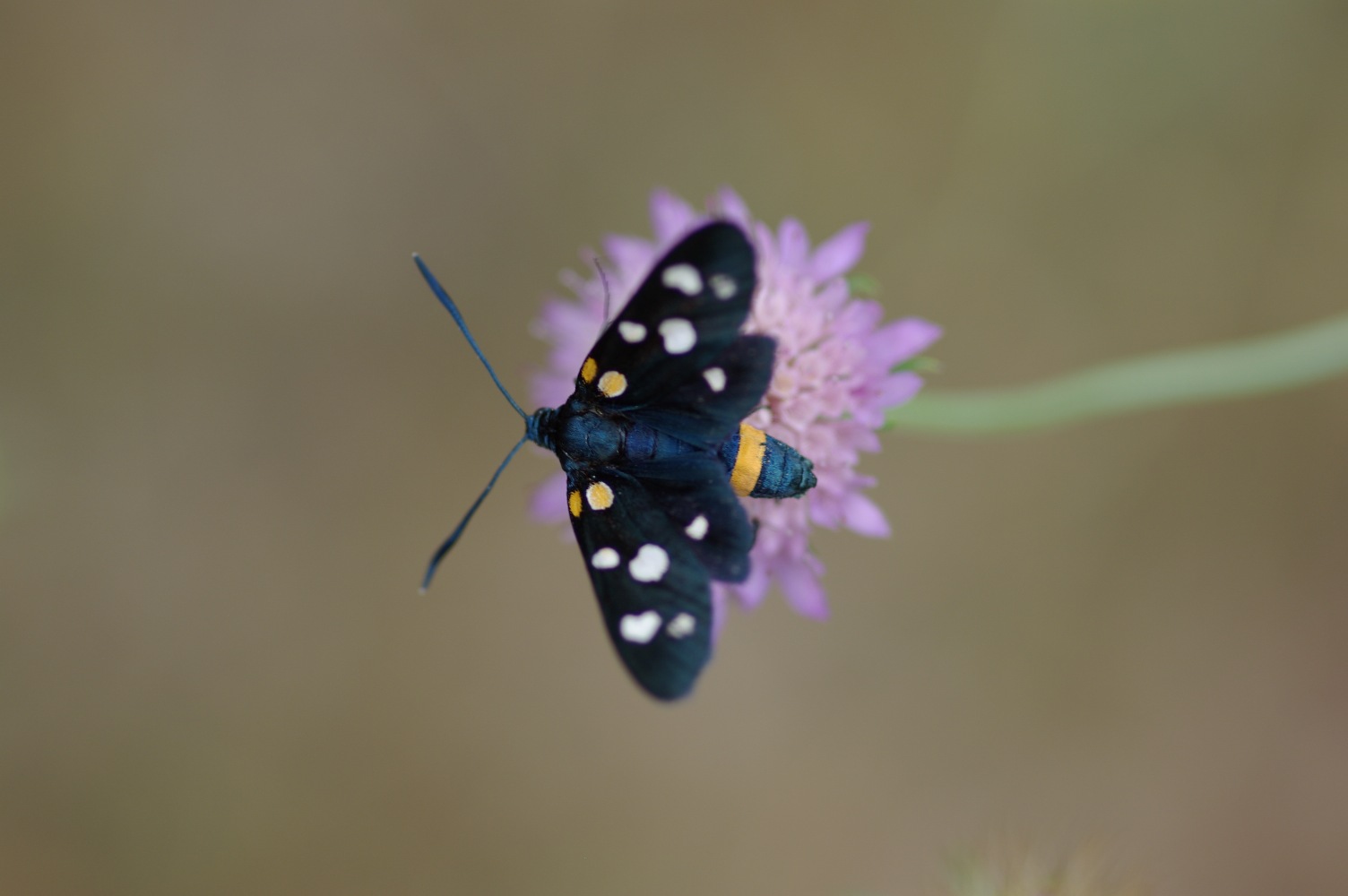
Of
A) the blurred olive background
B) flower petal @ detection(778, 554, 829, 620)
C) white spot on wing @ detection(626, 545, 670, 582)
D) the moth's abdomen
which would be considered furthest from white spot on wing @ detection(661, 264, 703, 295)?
the blurred olive background

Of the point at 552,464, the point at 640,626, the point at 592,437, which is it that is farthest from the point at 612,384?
the point at 552,464

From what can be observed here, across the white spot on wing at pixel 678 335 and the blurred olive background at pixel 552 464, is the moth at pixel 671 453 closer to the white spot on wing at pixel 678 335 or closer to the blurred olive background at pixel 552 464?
the white spot on wing at pixel 678 335

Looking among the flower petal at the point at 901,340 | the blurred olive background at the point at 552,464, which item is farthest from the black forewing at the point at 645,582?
the blurred olive background at the point at 552,464

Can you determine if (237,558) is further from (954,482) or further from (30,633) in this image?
(954,482)

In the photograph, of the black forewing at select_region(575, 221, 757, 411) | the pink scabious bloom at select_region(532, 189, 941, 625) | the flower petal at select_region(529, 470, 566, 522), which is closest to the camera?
the black forewing at select_region(575, 221, 757, 411)

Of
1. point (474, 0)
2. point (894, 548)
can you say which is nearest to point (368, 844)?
point (894, 548)

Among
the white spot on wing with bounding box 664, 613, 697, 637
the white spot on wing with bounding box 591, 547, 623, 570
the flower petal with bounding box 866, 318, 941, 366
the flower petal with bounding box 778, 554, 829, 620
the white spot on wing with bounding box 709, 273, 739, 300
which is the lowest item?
the white spot on wing with bounding box 664, 613, 697, 637

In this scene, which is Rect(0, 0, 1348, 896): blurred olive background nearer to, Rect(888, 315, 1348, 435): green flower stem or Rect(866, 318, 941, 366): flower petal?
Rect(888, 315, 1348, 435): green flower stem
